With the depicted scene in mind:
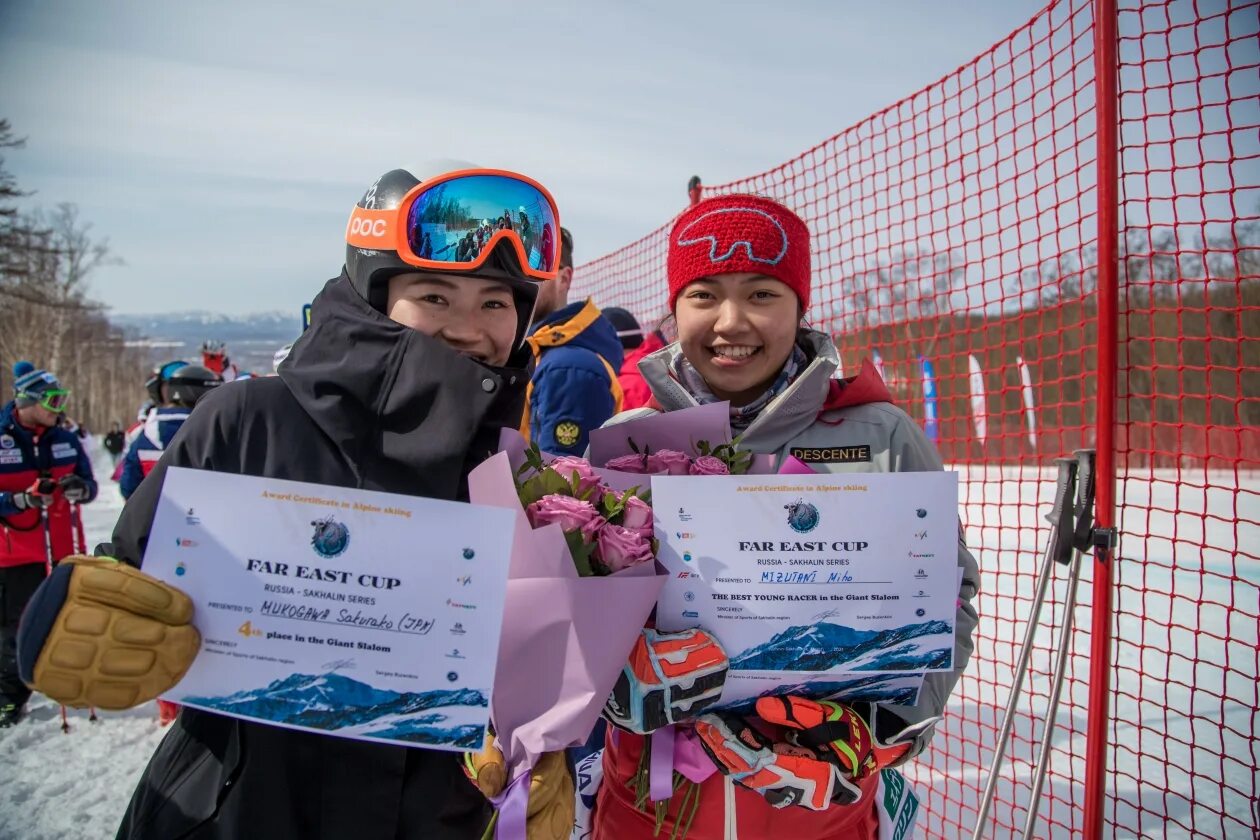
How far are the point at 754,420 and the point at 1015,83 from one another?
3.08 m

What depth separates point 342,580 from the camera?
1.16 m

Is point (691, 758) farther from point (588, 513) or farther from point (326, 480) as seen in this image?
point (326, 480)

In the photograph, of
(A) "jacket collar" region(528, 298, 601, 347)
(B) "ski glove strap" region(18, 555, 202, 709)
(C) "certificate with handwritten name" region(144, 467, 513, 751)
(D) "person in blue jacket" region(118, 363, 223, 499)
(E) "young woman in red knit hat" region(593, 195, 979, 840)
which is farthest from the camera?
(D) "person in blue jacket" region(118, 363, 223, 499)

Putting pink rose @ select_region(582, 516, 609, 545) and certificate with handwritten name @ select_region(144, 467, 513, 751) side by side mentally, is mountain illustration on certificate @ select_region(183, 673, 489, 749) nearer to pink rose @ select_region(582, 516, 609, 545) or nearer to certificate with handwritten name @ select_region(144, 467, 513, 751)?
certificate with handwritten name @ select_region(144, 467, 513, 751)

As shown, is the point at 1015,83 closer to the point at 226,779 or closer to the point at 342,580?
the point at 342,580

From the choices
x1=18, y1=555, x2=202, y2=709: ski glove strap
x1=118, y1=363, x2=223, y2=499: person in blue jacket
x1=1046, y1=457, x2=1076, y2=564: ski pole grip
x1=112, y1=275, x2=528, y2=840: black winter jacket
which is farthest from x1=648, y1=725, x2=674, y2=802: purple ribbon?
x1=118, y1=363, x2=223, y2=499: person in blue jacket

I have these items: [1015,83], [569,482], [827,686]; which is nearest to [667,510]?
[569,482]

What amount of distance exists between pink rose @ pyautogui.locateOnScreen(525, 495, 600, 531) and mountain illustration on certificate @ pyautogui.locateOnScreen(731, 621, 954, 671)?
42cm

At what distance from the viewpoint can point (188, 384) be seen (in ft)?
20.1

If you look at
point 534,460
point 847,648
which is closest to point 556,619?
point 534,460

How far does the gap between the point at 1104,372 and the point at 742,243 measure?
1.79 meters

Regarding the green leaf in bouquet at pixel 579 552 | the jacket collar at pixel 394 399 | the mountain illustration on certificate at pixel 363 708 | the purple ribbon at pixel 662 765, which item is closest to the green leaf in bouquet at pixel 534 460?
the jacket collar at pixel 394 399

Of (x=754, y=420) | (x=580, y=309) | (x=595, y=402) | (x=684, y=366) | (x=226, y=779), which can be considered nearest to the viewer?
(x=226, y=779)

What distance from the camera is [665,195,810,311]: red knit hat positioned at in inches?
78.0
